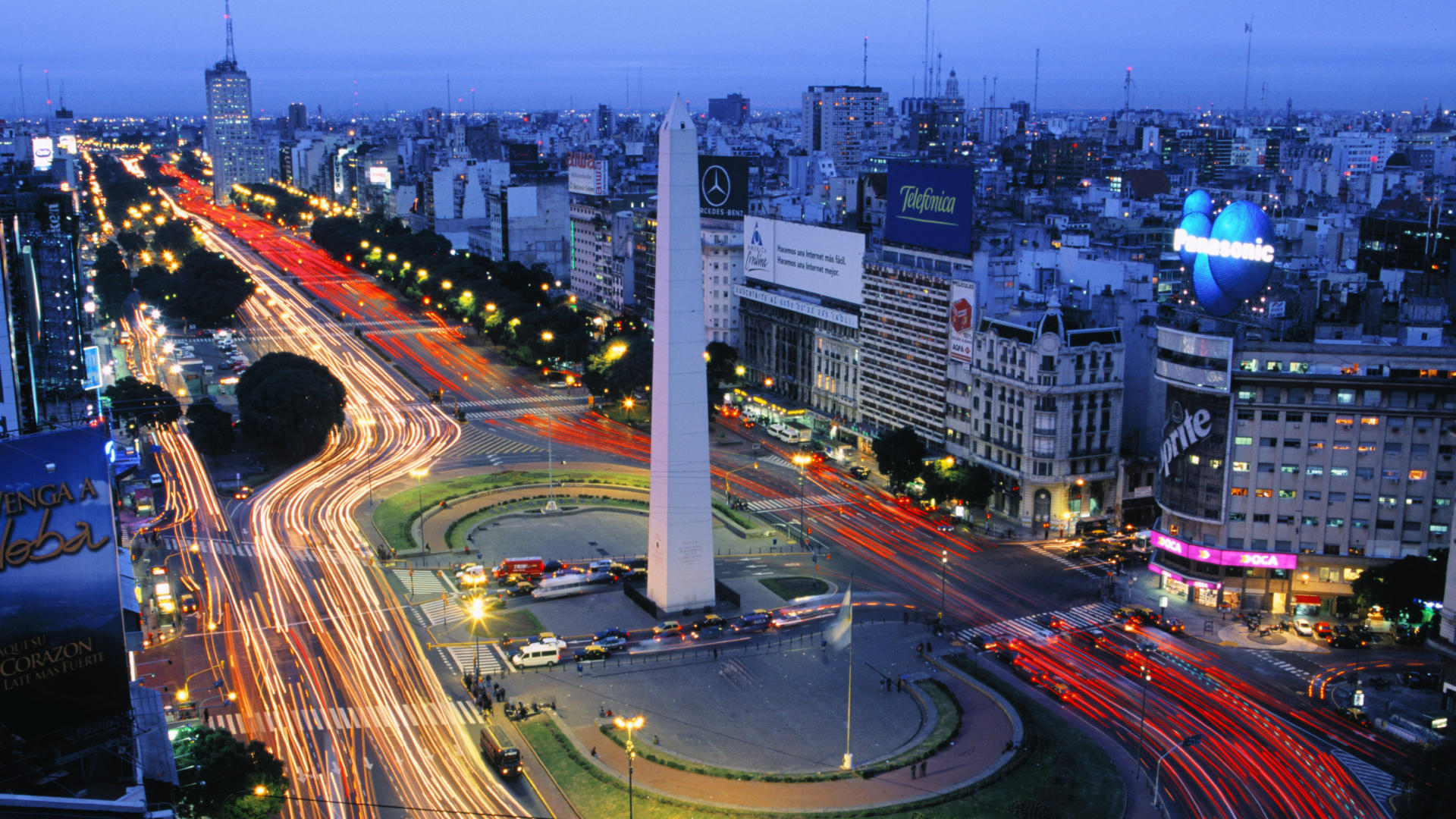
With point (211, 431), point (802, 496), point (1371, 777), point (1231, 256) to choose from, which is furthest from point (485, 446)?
point (1371, 777)

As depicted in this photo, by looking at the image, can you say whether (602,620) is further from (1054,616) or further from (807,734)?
(1054,616)

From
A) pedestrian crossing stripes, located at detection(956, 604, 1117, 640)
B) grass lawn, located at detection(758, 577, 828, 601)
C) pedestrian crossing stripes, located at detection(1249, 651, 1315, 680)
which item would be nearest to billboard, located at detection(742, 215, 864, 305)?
grass lawn, located at detection(758, 577, 828, 601)

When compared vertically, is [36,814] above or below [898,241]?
below

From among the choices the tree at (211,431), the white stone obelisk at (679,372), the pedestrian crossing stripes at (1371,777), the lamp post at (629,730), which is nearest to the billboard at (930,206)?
the white stone obelisk at (679,372)

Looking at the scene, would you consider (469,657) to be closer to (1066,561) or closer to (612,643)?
(612,643)

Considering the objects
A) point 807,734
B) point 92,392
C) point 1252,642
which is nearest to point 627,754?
point 807,734

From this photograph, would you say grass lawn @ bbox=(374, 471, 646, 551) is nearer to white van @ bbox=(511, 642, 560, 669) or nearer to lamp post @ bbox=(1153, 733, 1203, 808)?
white van @ bbox=(511, 642, 560, 669)
